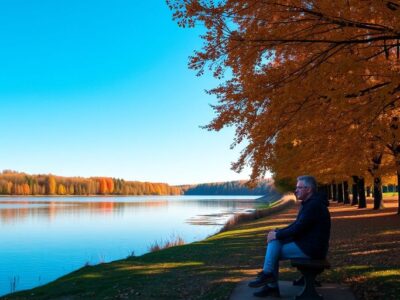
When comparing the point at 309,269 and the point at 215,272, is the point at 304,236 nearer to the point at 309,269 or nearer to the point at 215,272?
the point at 309,269

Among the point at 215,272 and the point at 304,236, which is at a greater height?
the point at 304,236

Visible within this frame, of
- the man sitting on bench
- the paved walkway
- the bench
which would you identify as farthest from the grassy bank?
the man sitting on bench

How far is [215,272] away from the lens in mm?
10352

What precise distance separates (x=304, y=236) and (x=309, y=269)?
509 mm

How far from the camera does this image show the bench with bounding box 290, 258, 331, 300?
630 cm

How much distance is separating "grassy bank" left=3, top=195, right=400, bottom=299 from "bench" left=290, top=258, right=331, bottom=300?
1145mm

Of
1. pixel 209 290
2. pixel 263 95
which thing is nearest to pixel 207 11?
pixel 263 95

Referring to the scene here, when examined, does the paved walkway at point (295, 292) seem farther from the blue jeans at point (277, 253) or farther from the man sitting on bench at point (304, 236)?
the blue jeans at point (277, 253)

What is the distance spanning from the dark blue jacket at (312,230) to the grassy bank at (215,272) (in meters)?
1.47

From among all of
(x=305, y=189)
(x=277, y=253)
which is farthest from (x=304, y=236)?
(x=305, y=189)

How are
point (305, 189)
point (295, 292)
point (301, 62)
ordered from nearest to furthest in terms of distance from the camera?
1. point (305, 189)
2. point (295, 292)
3. point (301, 62)

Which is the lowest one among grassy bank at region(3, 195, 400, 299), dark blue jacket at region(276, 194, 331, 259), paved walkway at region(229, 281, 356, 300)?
grassy bank at region(3, 195, 400, 299)

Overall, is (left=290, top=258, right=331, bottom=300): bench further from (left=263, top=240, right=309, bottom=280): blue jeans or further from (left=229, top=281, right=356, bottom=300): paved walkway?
(left=229, top=281, right=356, bottom=300): paved walkway

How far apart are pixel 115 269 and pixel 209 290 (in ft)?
21.1
